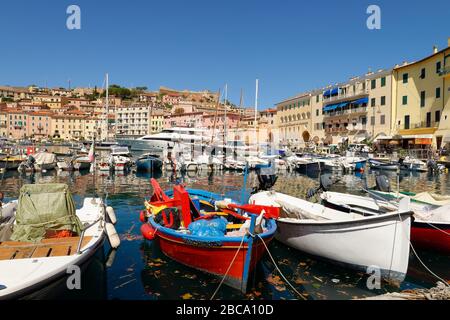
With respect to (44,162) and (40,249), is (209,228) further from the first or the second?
(44,162)

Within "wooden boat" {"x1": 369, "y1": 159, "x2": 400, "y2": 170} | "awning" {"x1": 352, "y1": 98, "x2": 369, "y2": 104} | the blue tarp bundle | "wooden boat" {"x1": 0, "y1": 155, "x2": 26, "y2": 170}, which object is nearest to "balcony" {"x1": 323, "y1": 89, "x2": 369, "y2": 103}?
"awning" {"x1": 352, "y1": 98, "x2": 369, "y2": 104}

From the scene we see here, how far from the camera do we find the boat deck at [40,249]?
615 centimetres

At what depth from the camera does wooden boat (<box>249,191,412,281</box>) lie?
8000 mm

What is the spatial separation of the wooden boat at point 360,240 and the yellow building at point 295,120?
204ft

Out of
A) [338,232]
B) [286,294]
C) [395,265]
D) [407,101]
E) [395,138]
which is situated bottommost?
[286,294]

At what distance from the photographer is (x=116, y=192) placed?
23.2 metres

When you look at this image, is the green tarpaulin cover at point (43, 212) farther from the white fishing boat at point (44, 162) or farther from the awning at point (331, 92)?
the awning at point (331, 92)

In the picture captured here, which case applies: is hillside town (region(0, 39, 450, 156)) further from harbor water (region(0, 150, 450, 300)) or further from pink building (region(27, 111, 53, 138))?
pink building (region(27, 111, 53, 138))

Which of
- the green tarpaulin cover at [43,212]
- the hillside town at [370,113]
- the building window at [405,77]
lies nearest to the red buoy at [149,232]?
the green tarpaulin cover at [43,212]
